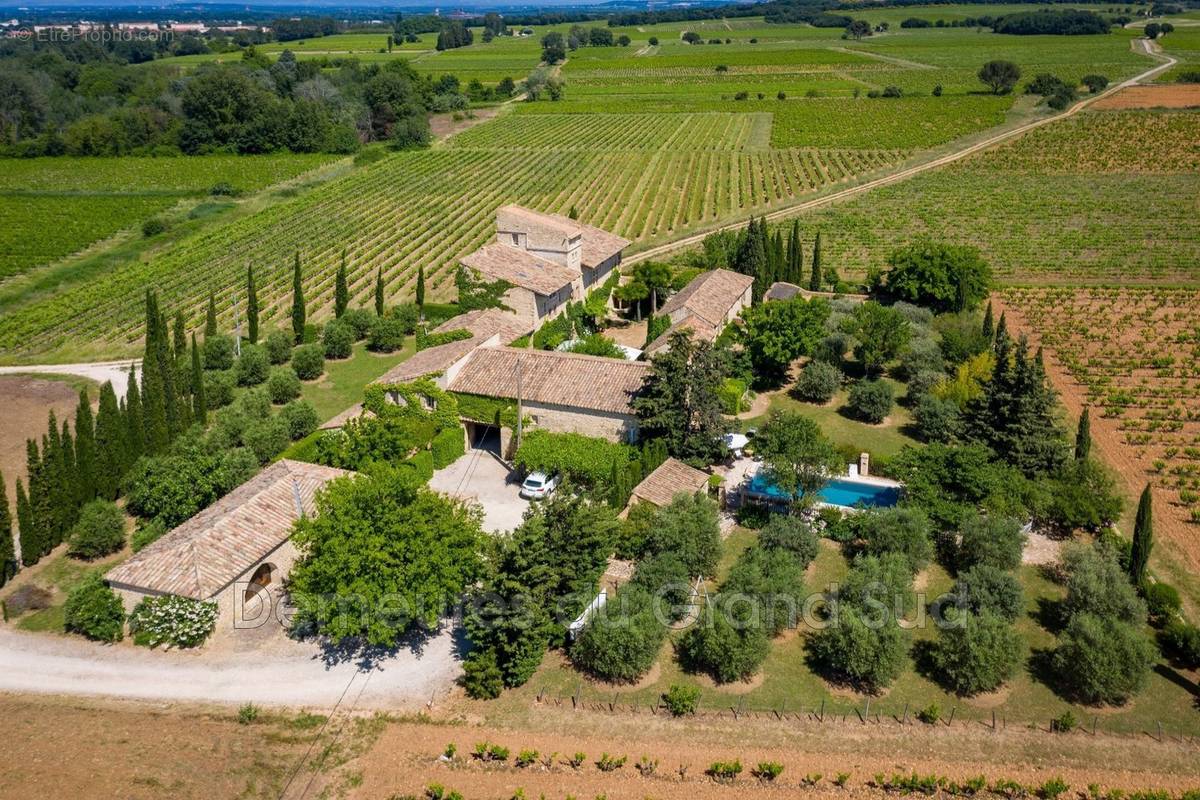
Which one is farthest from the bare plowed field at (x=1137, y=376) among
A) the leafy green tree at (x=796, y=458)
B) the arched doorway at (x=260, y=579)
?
the arched doorway at (x=260, y=579)

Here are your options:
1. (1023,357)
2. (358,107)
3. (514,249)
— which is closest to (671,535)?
(1023,357)

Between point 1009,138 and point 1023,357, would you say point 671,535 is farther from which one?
point 1009,138

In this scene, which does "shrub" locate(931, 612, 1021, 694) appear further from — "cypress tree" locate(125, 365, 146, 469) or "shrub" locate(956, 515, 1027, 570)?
"cypress tree" locate(125, 365, 146, 469)

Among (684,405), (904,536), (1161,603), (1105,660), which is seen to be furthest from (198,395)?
(1161,603)

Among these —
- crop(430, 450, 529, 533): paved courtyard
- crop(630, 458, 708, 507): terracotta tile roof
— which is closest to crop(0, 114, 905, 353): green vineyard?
crop(430, 450, 529, 533): paved courtyard

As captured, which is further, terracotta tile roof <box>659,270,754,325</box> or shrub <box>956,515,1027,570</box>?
terracotta tile roof <box>659,270,754,325</box>

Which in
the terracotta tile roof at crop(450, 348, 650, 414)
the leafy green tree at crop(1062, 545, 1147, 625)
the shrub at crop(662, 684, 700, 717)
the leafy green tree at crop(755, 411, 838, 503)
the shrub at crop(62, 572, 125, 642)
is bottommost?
the shrub at crop(662, 684, 700, 717)
